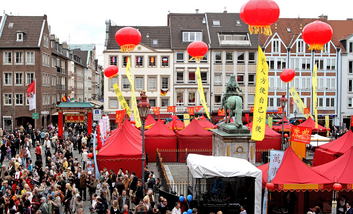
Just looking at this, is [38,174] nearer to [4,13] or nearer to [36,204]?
[36,204]

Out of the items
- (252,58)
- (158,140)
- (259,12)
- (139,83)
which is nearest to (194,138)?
(158,140)

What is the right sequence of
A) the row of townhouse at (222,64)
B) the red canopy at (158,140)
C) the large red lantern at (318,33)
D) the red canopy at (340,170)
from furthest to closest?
1. the row of townhouse at (222,64)
2. the red canopy at (158,140)
3. the large red lantern at (318,33)
4. the red canopy at (340,170)

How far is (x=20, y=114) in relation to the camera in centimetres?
4522

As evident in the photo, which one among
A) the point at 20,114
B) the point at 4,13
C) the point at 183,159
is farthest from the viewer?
the point at 4,13

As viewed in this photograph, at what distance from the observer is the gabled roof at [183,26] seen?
48.2m

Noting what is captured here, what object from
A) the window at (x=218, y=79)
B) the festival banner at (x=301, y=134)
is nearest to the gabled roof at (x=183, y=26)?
the window at (x=218, y=79)

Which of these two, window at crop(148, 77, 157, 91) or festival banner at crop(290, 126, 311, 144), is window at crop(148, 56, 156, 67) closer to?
window at crop(148, 77, 157, 91)

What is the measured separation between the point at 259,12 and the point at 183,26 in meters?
39.1

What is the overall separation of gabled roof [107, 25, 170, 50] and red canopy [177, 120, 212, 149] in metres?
25.6

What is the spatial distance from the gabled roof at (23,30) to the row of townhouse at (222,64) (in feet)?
29.3

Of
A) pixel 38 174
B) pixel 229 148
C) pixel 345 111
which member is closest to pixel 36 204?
pixel 38 174

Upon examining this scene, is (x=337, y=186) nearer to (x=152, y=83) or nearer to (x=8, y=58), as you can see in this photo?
(x=152, y=83)

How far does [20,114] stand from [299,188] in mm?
40450

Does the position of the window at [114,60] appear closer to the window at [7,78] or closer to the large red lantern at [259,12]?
the window at [7,78]
